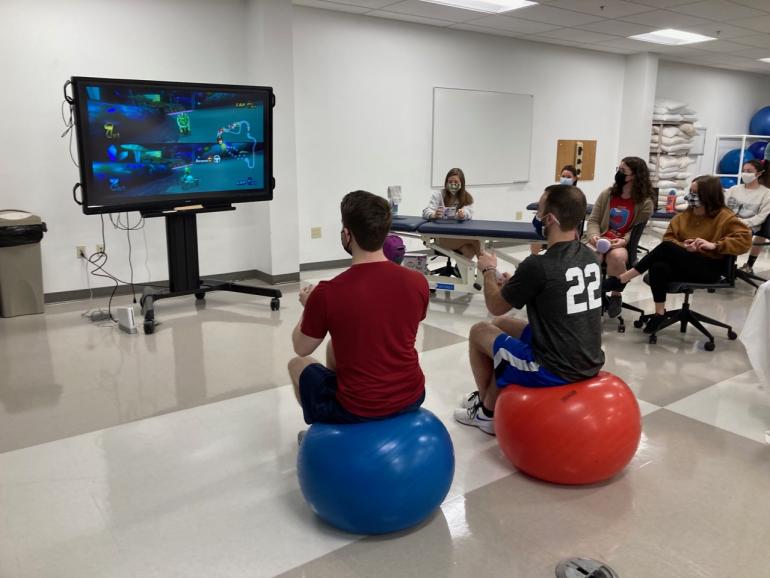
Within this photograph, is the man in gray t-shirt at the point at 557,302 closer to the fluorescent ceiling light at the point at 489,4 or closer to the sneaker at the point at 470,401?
the sneaker at the point at 470,401

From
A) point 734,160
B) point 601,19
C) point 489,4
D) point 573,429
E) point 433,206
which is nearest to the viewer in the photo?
point 573,429

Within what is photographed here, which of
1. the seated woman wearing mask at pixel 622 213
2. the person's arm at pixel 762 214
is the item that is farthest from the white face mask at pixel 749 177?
the seated woman wearing mask at pixel 622 213

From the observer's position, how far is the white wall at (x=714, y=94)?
9.70 meters

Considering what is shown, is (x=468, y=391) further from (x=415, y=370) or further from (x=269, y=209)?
(x=269, y=209)

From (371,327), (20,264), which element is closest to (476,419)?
(371,327)

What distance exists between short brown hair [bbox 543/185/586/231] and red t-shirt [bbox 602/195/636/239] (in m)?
2.26

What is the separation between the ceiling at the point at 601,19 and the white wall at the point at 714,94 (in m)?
1.30

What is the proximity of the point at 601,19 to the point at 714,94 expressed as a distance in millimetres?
5081

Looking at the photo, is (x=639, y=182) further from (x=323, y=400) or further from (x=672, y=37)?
(x=672, y=37)

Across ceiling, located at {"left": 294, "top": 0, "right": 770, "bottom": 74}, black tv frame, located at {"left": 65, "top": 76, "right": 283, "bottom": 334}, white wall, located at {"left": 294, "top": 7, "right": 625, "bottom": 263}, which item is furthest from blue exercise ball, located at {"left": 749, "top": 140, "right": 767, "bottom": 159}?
black tv frame, located at {"left": 65, "top": 76, "right": 283, "bottom": 334}

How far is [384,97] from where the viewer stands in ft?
21.9

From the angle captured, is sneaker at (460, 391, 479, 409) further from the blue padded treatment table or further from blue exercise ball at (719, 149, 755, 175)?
blue exercise ball at (719, 149, 755, 175)

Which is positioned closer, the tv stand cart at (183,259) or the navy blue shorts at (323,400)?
the navy blue shorts at (323,400)

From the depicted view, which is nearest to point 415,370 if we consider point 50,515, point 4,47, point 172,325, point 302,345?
point 302,345
